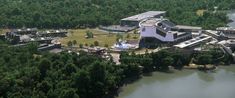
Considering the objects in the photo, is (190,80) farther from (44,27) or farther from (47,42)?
(44,27)

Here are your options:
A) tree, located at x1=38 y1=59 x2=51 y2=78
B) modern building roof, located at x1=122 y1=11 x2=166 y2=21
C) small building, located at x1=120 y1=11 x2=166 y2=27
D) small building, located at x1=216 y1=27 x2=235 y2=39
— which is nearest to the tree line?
tree, located at x1=38 y1=59 x2=51 y2=78

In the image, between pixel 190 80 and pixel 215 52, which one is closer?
pixel 190 80

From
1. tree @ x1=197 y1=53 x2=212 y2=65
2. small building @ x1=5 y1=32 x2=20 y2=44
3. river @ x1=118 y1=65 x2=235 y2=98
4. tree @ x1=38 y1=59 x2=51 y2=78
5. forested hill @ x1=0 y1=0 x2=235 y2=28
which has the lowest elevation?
forested hill @ x1=0 y1=0 x2=235 y2=28

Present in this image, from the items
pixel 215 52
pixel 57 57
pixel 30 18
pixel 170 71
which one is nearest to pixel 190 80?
pixel 170 71

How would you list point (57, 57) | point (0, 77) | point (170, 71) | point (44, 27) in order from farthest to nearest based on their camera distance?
point (44, 27)
point (170, 71)
point (57, 57)
point (0, 77)

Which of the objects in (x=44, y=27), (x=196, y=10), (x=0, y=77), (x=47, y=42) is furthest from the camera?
(x=196, y=10)

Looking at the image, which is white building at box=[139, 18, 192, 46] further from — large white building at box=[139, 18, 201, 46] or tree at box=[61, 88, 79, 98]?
tree at box=[61, 88, 79, 98]
